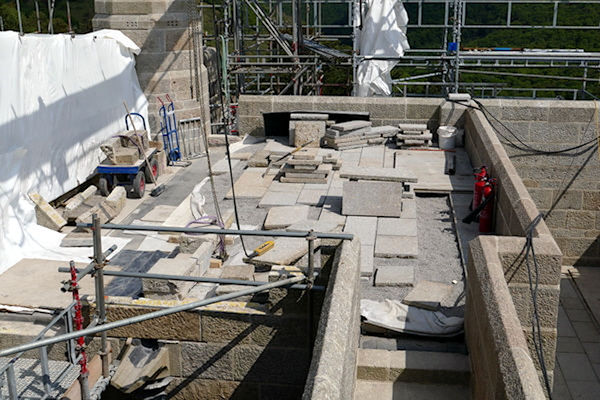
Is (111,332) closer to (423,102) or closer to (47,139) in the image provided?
(47,139)

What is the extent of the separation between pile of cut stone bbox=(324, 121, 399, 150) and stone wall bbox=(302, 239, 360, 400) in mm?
7552

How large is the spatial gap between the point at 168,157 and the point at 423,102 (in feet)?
18.4

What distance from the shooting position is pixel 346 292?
6.46 meters

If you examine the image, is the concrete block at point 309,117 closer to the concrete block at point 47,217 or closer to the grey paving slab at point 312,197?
the grey paving slab at point 312,197

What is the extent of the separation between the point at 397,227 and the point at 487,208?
122cm

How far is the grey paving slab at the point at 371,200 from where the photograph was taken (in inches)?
436

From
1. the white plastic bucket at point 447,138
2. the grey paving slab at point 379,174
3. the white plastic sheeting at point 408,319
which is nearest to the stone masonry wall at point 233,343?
the white plastic sheeting at point 408,319

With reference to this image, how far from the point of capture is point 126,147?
14953 mm

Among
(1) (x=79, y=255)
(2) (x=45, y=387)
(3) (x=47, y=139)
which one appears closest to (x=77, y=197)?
(3) (x=47, y=139)

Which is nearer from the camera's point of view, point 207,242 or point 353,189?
point 207,242

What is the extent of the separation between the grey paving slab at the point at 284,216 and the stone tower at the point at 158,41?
20.1ft

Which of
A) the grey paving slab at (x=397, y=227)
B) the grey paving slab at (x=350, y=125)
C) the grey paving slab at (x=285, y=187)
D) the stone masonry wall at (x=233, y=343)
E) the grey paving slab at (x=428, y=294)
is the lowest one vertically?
the stone masonry wall at (x=233, y=343)

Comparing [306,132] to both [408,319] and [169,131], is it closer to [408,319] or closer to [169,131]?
[169,131]

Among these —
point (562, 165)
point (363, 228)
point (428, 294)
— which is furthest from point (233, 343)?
point (562, 165)
